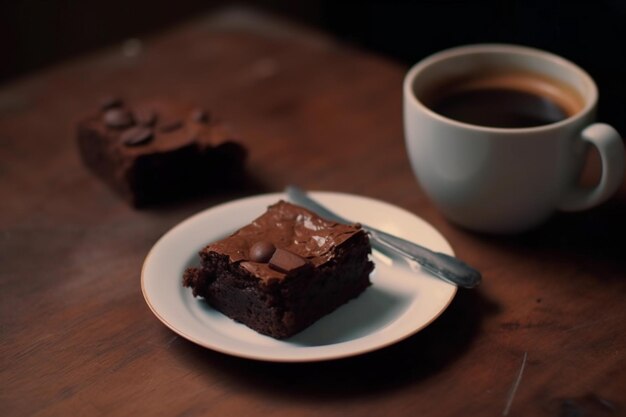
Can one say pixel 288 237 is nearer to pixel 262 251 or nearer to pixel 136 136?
pixel 262 251

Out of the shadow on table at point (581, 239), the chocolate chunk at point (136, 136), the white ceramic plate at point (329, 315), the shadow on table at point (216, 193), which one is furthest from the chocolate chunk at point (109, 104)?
the shadow on table at point (581, 239)

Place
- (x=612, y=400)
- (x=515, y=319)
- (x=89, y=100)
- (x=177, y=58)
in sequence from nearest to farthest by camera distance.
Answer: (x=612, y=400) → (x=515, y=319) → (x=89, y=100) → (x=177, y=58)

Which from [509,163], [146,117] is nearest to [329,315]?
[509,163]

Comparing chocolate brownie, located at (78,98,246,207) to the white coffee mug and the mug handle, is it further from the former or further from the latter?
the mug handle

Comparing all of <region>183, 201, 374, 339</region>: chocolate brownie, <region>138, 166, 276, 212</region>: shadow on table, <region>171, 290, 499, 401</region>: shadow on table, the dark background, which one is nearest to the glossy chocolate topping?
<region>183, 201, 374, 339</region>: chocolate brownie

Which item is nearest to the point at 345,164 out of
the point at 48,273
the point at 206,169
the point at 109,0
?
the point at 206,169

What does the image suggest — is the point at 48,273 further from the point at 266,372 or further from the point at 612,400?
the point at 612,400

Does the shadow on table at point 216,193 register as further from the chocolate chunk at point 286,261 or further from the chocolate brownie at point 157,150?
the chocolate chunk at point 286,261
